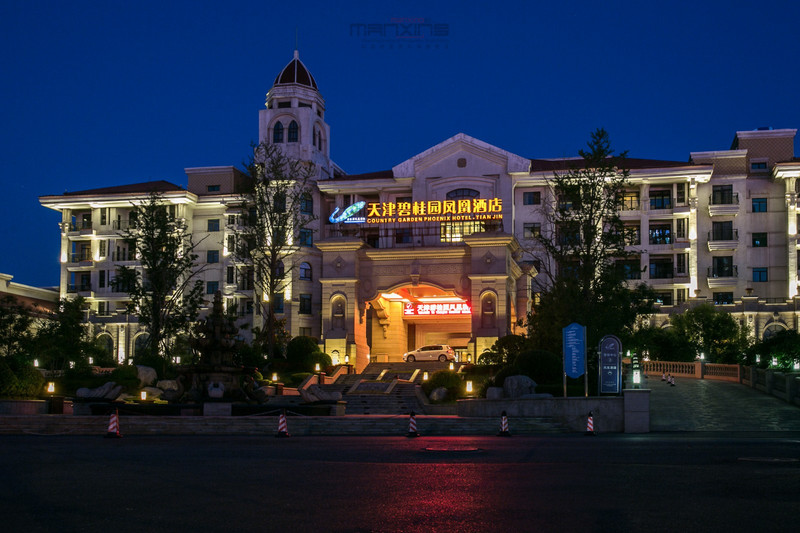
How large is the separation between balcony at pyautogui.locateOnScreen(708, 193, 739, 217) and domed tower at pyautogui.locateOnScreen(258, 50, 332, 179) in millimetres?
30717

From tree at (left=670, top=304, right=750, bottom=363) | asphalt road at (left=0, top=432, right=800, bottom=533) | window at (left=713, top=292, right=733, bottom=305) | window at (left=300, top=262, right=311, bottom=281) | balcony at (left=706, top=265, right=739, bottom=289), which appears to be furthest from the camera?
window at (left=300, top=262, right=311, bottom=281)

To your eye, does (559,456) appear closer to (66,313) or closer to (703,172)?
(66,313)

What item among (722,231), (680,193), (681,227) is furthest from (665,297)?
(680,193)

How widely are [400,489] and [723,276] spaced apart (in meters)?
59.7

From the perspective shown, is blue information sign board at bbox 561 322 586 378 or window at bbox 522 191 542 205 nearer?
blue information sign board at bbox 561 322 586 378

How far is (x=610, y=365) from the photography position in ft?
94.4

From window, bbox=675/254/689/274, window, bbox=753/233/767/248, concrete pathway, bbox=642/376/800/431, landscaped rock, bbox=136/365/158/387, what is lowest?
concrete pathway, bbox=642/376/800/431

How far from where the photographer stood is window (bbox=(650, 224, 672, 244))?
6719cm

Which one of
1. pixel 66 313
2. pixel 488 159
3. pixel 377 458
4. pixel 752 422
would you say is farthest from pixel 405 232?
pixel 377 458

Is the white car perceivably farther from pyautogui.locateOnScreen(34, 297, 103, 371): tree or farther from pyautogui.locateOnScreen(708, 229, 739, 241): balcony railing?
pyautogui.locateOnScreen(708, 229, 739, 241): balcony railing

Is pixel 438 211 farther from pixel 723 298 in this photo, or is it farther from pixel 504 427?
pixel 504 427

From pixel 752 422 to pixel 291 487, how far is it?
23.2 meters

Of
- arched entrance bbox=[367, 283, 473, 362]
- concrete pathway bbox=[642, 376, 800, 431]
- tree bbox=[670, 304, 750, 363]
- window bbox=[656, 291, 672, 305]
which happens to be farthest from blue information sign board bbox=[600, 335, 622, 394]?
window bbox=[656, 291, 672, 305]

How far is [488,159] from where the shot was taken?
64812 mm
